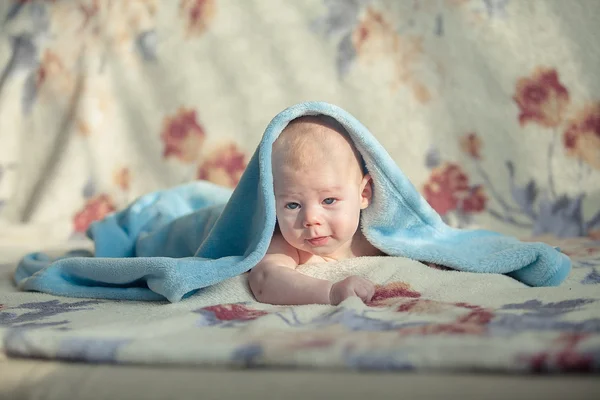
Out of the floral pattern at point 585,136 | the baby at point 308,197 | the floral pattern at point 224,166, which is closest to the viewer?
the baby at point 308,197

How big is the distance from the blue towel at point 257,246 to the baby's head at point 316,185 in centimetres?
2

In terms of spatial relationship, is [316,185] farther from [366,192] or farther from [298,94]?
[298,94]

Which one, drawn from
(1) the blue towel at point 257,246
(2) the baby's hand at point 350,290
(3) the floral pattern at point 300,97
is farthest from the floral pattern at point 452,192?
(2) the baby's hand at point 350,290

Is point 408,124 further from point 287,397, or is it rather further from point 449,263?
point 287,397

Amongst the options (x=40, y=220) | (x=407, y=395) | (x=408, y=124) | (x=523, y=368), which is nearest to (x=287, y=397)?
(x=407, y=395)

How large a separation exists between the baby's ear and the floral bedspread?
0.40 feet

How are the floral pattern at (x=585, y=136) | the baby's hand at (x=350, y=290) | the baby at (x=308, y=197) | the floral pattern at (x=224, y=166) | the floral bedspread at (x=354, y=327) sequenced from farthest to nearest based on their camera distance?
the floral pattern at (x=224, y=166) → the floral pattern at (x=585, y=136) → the baby at (x=308, y=197) → the baby's hand at (x=350, y=290) → the floral bedspread at (x=354, y=327)

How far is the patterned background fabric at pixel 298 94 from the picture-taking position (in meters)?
1.79

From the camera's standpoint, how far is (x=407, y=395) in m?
0.63

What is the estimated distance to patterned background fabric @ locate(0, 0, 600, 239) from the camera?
1792 millimetres

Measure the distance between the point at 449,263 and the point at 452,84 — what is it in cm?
80

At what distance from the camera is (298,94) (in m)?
1.95

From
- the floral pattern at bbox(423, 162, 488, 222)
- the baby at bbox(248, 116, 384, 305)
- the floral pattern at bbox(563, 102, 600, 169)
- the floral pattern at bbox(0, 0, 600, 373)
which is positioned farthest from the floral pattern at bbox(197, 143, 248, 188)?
the floral pattern at bbox(563, 102, 600, 169)

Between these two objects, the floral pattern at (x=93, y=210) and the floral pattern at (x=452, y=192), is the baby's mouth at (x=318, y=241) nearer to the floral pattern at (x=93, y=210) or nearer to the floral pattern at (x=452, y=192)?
the floral pattern at (x=452, y=192)
